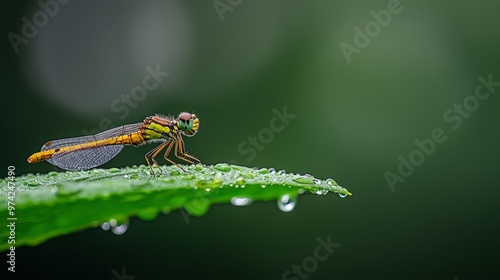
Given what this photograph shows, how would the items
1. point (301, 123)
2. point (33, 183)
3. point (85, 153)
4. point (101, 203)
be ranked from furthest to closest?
point (301, 123)
point (85, 153)
point (33, 183)
point (101, 203)

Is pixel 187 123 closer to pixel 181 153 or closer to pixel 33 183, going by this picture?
pixel 181 153

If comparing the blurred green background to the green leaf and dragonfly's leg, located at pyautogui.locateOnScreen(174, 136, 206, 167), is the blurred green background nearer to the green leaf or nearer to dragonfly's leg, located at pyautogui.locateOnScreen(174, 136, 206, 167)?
dragonfly's leg, located at pyautogui.locateOnScreen(174, 136, 206, 167)

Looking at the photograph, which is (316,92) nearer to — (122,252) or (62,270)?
(122,252)

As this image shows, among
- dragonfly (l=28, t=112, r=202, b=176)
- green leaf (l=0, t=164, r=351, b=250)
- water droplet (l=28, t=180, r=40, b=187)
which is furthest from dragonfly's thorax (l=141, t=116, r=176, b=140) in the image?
green leaf (l=0, t=164, r=351, b=250)

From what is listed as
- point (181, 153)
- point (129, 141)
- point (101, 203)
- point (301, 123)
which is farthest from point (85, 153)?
point (301, 123)

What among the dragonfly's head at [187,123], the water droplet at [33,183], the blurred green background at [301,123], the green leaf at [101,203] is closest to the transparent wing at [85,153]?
the dragonfly's head at [187,123]
